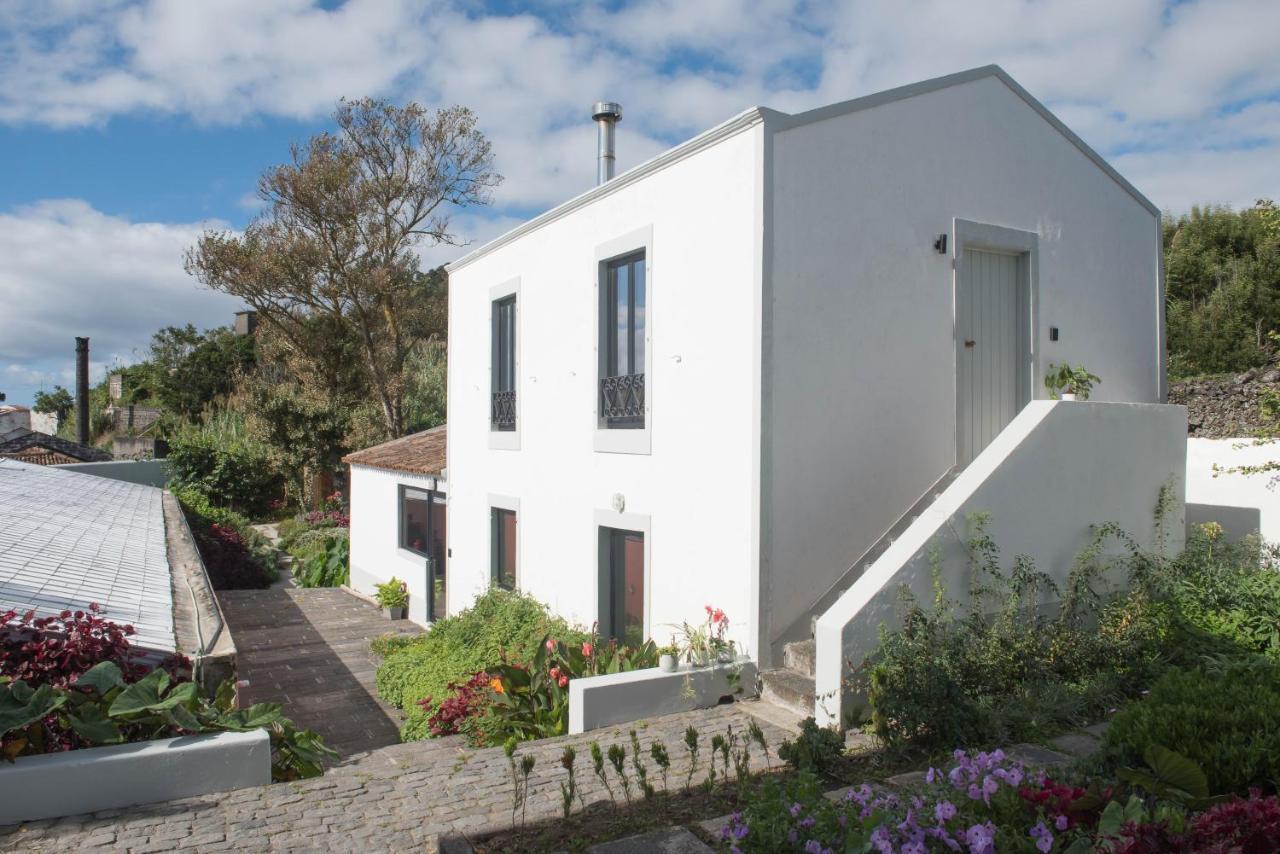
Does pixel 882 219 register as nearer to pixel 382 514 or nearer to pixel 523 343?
pixel 523 343

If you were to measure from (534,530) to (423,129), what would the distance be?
66.1 ft

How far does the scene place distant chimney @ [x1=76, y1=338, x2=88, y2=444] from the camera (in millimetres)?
40500

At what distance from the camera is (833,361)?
26.2 ft

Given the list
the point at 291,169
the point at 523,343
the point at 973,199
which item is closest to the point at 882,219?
the point at 973,199

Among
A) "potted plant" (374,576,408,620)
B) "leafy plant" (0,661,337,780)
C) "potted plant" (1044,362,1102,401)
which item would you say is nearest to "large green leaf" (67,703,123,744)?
"leafy plant" (0,661,337,780)

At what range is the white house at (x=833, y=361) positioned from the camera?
7586 millimetres

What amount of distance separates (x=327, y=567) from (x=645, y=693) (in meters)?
16.5

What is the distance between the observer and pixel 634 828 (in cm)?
448

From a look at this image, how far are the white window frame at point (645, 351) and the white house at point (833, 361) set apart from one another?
0.03 meters

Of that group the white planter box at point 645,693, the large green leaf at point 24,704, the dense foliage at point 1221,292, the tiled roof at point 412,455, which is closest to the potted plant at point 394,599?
the tiled roof at point 412,455

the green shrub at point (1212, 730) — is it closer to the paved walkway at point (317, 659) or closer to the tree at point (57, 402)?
the paved walkway at point (317, 659)

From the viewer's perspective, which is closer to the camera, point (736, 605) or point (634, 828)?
point (634, 828)

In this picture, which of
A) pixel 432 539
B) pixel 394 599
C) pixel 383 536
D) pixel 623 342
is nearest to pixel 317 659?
pixel 432 539

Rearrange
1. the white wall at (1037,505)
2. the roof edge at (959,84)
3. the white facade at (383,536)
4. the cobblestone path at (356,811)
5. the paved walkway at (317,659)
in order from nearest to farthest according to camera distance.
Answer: the cobblestone path at (356,811)
the white wall at (1037,505)
the roof edge at (959,84)
the paved walkway at (317,659)
the white facade at (383,536)
